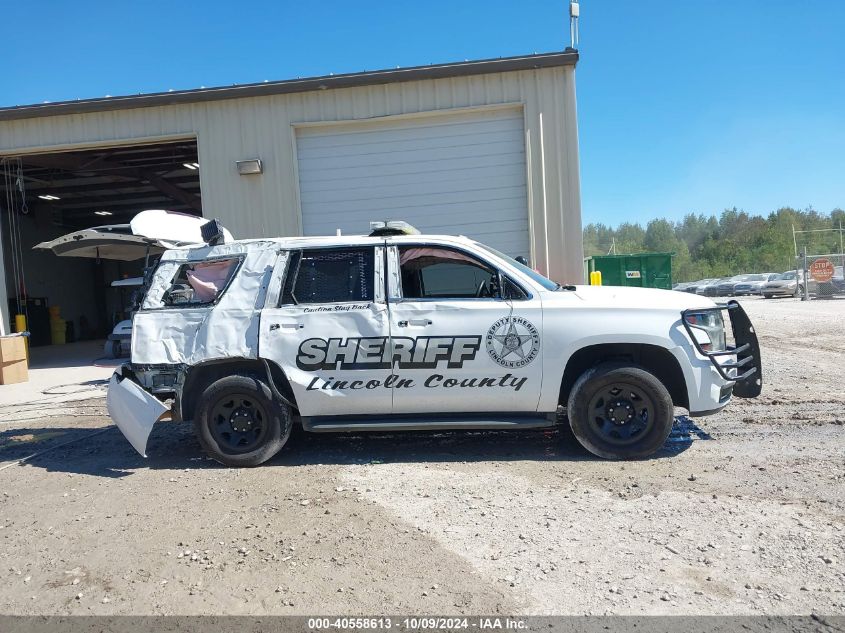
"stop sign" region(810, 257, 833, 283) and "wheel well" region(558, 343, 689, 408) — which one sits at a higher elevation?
"stop sign" region(810, 257, 833, 283)

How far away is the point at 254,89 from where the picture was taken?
10.9 m

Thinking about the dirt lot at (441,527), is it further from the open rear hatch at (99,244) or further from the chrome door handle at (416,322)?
the open rear hatch at (99,244)

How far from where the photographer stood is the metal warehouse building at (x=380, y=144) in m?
10.5

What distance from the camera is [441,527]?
378cm

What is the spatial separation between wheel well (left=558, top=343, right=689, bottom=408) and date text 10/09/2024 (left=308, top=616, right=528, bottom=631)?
102 inches

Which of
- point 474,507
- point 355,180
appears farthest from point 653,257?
point 474,507

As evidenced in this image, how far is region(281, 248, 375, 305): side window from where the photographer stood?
520 centimetres

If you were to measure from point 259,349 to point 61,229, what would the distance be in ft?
78.2

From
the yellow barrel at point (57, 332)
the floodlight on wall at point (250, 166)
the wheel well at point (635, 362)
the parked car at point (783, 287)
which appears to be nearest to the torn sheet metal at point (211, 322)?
the wheel well at point (635, 362)

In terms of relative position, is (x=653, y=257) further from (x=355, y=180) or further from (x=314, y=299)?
(x=314, y=299)

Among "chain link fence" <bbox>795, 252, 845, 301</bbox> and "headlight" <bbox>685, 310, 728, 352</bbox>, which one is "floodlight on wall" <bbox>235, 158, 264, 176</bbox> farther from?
"chain link fence" <bbox>795, 252, 845, 301</bbox>

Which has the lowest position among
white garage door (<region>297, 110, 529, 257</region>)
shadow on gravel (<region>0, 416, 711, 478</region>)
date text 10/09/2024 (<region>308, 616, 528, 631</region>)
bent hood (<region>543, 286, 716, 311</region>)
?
date text 10/09/2024 (<region>308, 616, 528, 631</region>)

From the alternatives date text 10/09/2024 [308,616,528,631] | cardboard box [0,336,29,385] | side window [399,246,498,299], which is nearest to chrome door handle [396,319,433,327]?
side window [399,246,498,299]

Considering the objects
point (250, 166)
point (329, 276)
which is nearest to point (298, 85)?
point (250, 166)
